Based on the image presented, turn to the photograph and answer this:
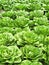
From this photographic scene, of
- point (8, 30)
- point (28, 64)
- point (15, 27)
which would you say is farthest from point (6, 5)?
point (28, 64)

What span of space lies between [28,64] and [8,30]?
901 mm

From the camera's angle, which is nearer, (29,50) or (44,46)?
(29,50)

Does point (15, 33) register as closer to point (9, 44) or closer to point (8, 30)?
point (8, 30)

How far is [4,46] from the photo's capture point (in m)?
2.79

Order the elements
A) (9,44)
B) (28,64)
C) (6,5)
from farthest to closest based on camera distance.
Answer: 1. (6,5)
2. (9,44)
3. (28,64)

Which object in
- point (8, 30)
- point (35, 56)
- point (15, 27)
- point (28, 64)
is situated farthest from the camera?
point (15, 27)

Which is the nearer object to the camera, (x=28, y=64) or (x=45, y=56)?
(x=28, y=64)

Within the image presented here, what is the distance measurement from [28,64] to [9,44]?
51 centimetres

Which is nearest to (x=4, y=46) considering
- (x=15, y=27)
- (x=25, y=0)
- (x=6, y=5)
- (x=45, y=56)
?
(x=45, y=56)

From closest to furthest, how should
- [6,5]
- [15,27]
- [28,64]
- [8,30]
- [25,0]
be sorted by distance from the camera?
1. [28,64]
2. [8,30]
3. [15,27]
4. [6,5]
5. [25,0]

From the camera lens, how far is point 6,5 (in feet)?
17.9

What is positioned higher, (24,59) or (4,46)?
(4,46)

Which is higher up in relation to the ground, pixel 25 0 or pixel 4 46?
pixel 4 46

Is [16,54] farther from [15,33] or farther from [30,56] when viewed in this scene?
[15,33]
